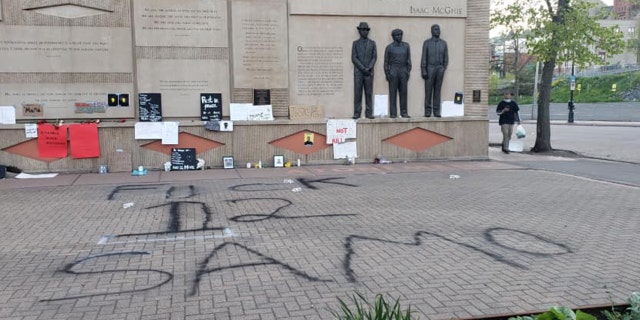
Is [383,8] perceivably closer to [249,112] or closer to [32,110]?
[249,112]

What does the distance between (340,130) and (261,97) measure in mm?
2067

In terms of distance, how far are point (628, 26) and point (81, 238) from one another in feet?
305

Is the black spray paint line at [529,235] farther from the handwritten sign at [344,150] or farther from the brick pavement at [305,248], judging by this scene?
the handwritten sign at [344,150]

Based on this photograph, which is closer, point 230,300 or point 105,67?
point 230,300

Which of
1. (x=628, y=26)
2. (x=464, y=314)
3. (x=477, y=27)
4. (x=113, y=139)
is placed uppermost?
(x=628, y=26)

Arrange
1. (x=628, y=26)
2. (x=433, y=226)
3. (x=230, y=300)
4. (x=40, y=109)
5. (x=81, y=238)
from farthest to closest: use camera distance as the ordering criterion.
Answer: (x=628, y=26) < (x=40, y=109) < (x=433, y=226) < (x=81, y=238) < (x=230, y=300)

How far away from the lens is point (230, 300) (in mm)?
4457

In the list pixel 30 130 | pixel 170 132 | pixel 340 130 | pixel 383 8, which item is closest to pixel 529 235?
pixel 340 130

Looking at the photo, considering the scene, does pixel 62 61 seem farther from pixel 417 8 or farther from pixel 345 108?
pixel 417 8

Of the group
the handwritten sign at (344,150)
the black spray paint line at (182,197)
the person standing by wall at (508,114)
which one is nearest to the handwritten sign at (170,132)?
the black spray paint line at (182,197)

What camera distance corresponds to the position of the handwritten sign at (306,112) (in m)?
13.1

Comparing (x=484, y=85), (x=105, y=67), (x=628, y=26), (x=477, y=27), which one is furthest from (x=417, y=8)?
(x=628, y=26)

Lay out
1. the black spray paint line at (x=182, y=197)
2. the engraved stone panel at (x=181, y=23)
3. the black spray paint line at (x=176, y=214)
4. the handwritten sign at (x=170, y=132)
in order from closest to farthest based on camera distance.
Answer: the black spray paint line at (x=176, y=214), the black spray paint line at (x=182, y=197), the engraved stone panel at (x=181, y=23), the handwritten sign at (x=170, y=132)

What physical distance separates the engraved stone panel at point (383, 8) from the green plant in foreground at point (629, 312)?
1023 centimetres
